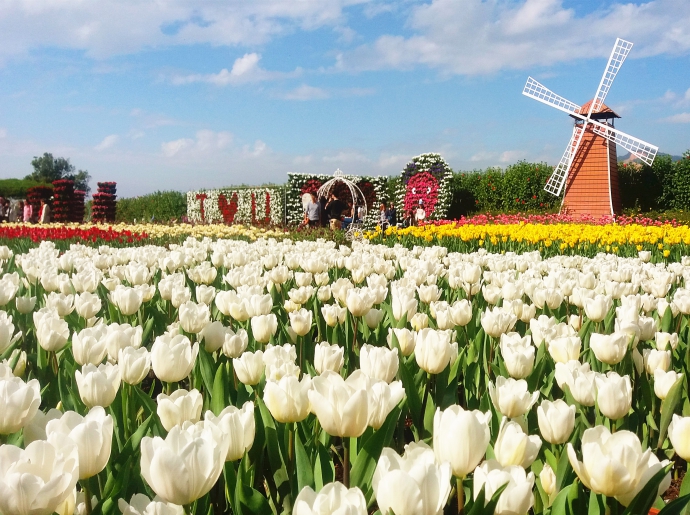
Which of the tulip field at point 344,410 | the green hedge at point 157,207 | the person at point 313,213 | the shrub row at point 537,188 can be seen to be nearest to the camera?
the tulip field at point 344,410

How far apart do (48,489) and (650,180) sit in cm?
2928

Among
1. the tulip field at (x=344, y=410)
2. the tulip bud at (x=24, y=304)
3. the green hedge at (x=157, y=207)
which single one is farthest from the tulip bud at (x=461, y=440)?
the green hedge at (x=157, y=207)

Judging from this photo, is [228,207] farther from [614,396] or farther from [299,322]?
[614,396]

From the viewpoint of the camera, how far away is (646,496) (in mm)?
1115

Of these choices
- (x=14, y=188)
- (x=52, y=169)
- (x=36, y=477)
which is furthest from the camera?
(x=52, y=169)

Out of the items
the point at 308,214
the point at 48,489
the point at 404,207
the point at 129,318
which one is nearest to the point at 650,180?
the point at 404,207

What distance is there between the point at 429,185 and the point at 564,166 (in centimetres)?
569

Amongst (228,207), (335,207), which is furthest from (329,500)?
(228,207)

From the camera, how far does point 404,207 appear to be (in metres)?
27.3

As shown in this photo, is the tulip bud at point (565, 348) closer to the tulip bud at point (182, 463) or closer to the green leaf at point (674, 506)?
the green leaf at point (674, 506)

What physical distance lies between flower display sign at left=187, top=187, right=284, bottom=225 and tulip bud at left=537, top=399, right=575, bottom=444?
75.5 ft

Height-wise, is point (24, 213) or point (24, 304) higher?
point (24, 213)

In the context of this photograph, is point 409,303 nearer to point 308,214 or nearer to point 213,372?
point 213,372

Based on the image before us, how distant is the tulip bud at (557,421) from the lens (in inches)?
57.5
